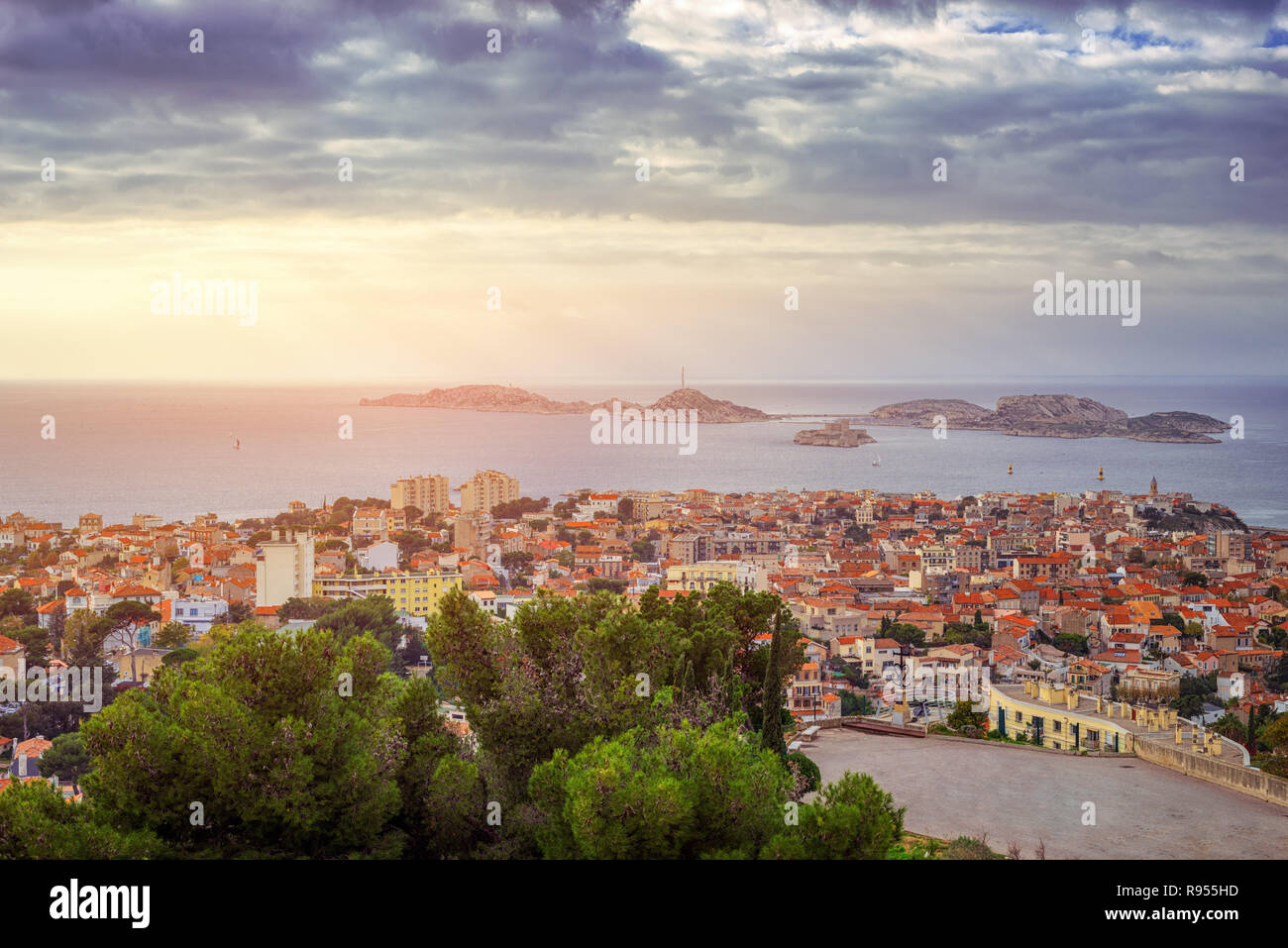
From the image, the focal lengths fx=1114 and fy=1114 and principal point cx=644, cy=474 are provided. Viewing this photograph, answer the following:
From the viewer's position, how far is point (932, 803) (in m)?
6.05

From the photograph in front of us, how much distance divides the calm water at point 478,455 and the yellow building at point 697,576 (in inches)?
615

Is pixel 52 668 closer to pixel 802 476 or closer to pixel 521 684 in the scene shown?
pixel 521 684

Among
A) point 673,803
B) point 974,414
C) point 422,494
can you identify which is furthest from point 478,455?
point 673,803

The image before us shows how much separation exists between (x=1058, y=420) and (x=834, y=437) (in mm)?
11907

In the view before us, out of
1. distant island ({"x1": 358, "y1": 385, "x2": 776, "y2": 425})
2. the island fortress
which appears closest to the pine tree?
the island fortress

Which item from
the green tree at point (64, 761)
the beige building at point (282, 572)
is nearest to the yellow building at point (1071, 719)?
the green tree at point (64, 761)

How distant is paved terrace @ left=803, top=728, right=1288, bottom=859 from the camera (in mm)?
5305

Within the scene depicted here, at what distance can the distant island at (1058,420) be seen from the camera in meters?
53.9

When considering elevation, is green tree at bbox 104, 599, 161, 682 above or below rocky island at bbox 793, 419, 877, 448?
below

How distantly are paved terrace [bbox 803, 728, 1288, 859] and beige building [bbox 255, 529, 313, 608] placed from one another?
14.0 meters

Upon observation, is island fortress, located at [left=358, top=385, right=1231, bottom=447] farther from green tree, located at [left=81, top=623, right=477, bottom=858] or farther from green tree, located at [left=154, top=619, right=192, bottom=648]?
green tree, located at [left=81, top=623, right=477, bottom=858]

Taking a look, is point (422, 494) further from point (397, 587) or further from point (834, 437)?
point (834, 437)
